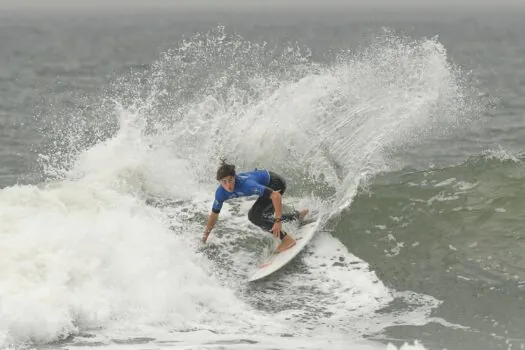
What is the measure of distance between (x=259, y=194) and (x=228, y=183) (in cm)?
65

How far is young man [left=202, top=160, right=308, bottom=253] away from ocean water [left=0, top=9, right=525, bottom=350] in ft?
1.74

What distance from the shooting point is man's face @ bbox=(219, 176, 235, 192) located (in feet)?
31.0

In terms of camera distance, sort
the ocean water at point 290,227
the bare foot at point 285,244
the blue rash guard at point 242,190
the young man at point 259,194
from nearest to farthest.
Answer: the ocean water at point 290,227 → the young man at point 259,194 → the blue rash guard at point 242,190 → the bare foot at point 285,244

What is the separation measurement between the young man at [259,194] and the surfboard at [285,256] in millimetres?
135

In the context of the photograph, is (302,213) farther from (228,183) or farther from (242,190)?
(228,183)

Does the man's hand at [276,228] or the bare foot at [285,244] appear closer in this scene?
the man's hand at [276,228]

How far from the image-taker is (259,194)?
32.6 ft

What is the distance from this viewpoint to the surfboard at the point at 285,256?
9633 millimetres

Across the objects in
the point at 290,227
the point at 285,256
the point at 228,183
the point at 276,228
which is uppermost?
the point at 228,183

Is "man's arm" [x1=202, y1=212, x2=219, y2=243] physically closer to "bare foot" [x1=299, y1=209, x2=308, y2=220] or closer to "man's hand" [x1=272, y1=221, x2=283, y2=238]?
"man's hand" [x1=272, y1=221, x2=283, y2=238]

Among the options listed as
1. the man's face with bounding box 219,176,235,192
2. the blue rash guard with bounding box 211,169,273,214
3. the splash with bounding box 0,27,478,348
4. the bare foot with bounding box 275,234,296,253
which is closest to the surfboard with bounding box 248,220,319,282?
the bare foot with bounding box 275,234,296,253

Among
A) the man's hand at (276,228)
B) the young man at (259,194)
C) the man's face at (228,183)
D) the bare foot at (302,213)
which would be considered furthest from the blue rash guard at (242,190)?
the bare foot at (302,213)

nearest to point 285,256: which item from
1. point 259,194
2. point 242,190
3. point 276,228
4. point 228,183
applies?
point 276,228

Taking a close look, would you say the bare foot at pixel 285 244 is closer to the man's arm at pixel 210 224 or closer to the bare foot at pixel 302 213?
the bare foot at pixel 302 213
